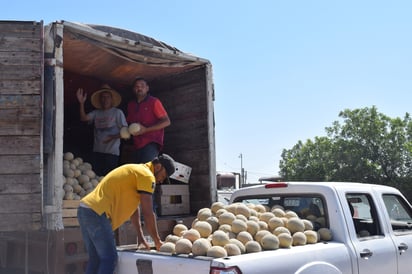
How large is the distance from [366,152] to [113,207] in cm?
2867

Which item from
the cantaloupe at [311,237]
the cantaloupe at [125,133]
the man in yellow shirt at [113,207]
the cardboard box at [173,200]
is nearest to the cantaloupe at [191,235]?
the man in yellow shirt at [113,207]

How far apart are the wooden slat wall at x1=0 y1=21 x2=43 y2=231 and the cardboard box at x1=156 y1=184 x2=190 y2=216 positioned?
6.78 ft

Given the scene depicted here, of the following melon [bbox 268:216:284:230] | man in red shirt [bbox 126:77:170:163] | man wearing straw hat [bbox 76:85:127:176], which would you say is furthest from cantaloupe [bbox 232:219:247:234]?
man wearing straw hat [bbox 76:85:127:176]

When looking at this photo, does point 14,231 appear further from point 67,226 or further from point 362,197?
point 362,197

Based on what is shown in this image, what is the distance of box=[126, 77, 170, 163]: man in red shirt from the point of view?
23.1 feet

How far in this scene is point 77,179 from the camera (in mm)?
6730

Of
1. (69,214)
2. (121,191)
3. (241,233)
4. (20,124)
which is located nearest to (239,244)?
(241,233)

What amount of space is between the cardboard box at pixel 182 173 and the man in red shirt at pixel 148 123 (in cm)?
39

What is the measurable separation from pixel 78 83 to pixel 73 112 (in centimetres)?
79

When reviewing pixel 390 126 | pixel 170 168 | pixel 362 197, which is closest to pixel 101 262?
pixel 170 168

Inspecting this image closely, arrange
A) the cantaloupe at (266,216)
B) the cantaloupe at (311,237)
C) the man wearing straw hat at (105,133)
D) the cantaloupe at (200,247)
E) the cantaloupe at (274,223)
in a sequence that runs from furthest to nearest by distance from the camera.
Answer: the man wearing straw hat at (105,133) → the cantaloupe at (266,216) → the cantaloupe at (274,223) → the cantaloupe at (311,237) → the cantaloupe at (200,247)

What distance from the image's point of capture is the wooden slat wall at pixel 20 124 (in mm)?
4926

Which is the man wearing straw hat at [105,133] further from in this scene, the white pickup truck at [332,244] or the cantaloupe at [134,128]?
the white pickup truck at [332,244]

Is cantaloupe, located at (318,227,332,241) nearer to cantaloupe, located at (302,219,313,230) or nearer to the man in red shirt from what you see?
cantaloupe, located at (302,219,313,230)
